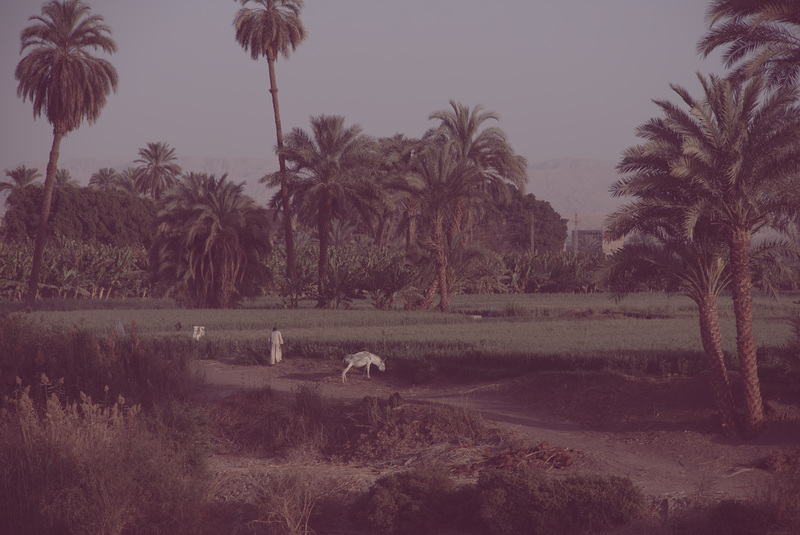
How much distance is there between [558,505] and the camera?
8859 millimetres

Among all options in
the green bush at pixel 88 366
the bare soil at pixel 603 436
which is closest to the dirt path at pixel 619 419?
the bare soil at pixel 603 436

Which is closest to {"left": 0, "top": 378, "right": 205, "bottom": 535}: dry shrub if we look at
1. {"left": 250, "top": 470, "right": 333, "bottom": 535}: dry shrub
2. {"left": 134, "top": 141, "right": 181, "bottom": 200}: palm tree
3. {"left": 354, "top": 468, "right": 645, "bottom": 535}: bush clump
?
{"left": 250, "top": 470, "right": 333, "bottom": 535}: dry shrub

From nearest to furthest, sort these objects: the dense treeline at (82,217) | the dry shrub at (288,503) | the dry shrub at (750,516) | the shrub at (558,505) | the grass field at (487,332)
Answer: the dry shrub at (750,516), the shrub at (558,505), the dry shrub at (288,503), the grass field at (487,332), the dense treeline at (82,217)

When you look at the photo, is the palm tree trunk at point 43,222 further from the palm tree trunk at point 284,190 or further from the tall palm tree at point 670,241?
the tall palm tree at point 670,241

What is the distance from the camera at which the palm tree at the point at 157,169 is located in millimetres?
85312

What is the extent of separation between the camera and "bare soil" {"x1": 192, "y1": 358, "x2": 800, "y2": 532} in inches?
405

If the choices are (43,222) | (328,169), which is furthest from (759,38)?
(43,222)

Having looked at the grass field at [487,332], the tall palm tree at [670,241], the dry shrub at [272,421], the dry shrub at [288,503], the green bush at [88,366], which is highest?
the tall palm tree at [670,241]

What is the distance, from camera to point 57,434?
9.85 m

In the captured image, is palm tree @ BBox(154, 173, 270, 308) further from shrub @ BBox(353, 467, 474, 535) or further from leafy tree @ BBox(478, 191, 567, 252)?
leafy tree @ BBox(478, 191, 567, 252)

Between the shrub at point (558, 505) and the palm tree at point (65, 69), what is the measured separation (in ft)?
104

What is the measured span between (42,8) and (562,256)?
3831cm

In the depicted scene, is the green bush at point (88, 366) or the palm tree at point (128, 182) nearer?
the green bush at point (88, 366)

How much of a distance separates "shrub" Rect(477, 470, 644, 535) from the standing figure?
34.4 feet
